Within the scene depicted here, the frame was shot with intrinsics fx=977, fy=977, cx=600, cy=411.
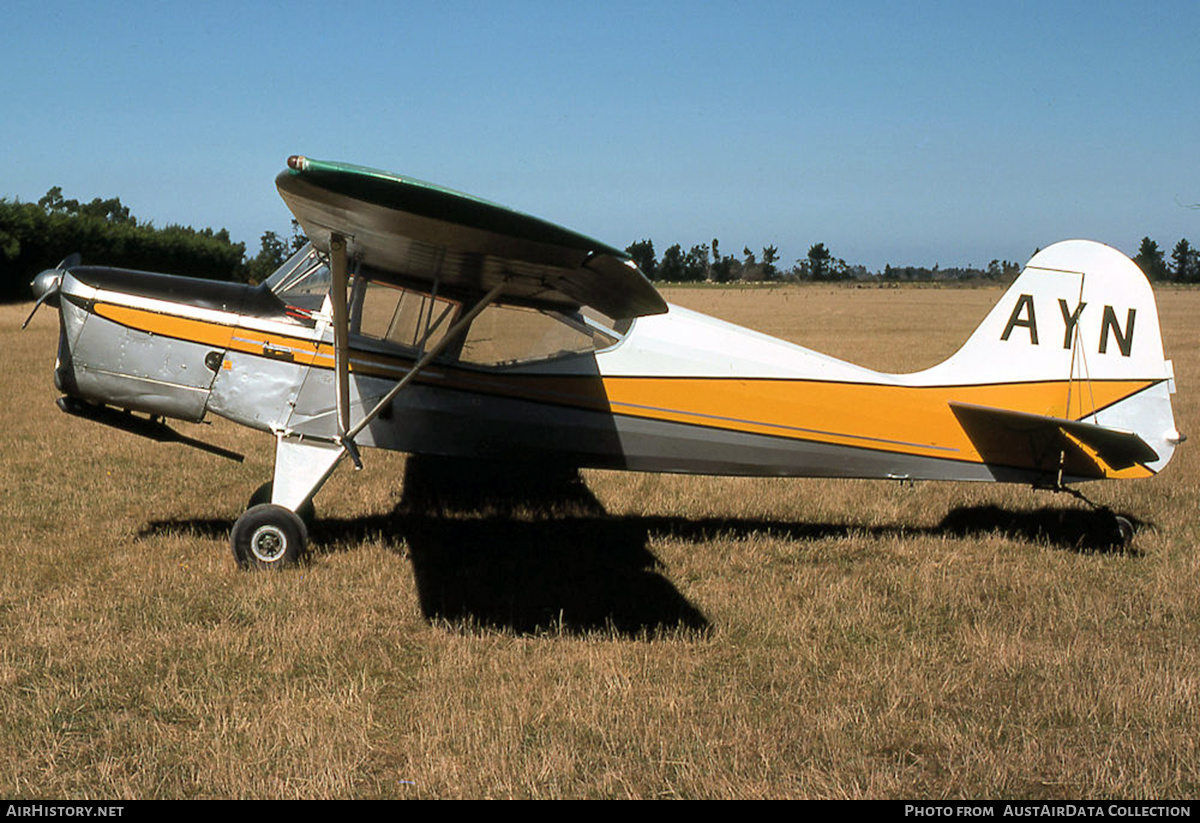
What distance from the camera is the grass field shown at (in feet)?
12.2

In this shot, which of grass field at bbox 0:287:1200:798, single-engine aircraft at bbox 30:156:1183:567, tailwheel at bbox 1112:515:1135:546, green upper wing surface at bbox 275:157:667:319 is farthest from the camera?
tailwheel at bbox 1112:515:1135:546

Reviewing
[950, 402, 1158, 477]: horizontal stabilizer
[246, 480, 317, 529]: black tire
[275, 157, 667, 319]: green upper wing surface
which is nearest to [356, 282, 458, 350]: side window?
[275, 157, 667, 319]: green upper wing surface

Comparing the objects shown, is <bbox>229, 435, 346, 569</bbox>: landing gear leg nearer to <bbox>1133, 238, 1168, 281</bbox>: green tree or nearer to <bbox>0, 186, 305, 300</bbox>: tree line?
<bbox>1133, 238, 1168, 281</bbox>: green tree

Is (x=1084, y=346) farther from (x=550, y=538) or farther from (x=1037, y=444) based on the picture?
(x=550, y=538)

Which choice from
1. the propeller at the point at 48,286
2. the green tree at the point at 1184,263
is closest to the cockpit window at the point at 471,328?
the propeller at the point at 48,286

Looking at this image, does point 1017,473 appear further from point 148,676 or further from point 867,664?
point 148,676

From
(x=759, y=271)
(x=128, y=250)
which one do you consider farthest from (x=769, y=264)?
(x=128, y=250)

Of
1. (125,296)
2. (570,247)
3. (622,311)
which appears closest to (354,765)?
(570,247)

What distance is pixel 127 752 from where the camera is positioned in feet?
12.5

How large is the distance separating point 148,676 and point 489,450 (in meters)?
2.73

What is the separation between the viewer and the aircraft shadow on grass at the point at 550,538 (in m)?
5.60

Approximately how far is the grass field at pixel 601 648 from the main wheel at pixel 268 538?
0.12m

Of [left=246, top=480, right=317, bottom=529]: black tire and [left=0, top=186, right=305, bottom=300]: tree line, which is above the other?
[left=0, top=186, right=305, bottom=300]: tree line

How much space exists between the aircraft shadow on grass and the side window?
4.83 feet
